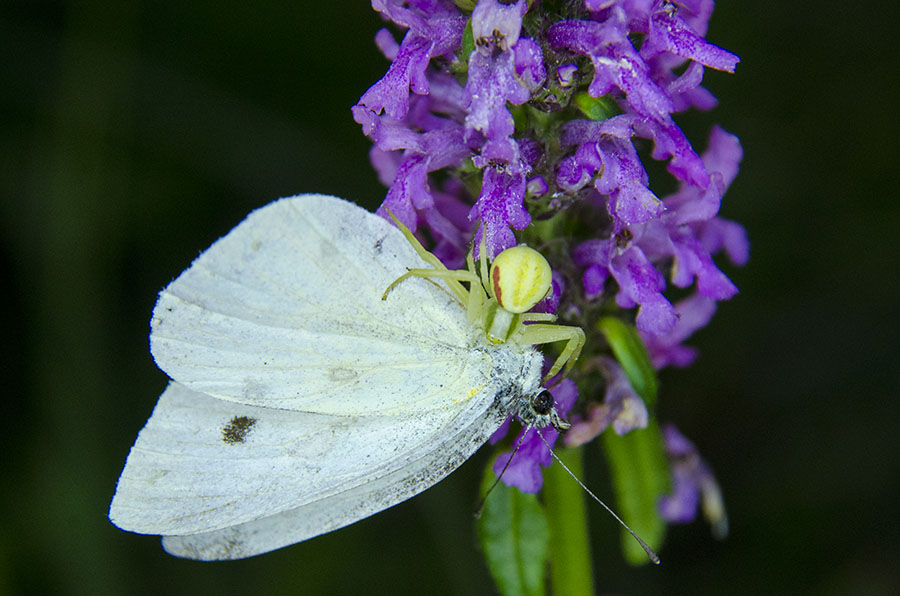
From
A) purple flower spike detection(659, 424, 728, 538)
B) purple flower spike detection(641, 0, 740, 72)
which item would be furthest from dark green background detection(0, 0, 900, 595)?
purple flower spike detection(641, 0, 740, 72)

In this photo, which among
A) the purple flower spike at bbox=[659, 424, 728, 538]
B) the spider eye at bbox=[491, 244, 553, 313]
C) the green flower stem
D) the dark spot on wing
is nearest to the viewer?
the spider eye at bbox=[491, 244, 553, 313]

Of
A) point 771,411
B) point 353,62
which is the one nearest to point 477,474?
point 771,411

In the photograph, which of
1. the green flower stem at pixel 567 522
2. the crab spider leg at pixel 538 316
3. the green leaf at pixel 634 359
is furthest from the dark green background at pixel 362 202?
the crab spider leg at pixel 538 316

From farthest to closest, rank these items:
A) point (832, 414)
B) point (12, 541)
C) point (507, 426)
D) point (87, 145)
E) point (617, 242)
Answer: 1. point (832, 414)
2. point (87, 145)
3. point (12, 541)
4. point (507, 426)
5. point (617, 242)

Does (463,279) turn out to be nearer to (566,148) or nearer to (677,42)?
(566,148)

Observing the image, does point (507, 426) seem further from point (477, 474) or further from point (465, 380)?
point (477, 474)

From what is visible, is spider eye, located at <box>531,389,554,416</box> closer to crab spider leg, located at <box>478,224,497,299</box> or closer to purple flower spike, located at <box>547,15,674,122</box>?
crab spider leg, located at <box>478,224,497,299</box>
